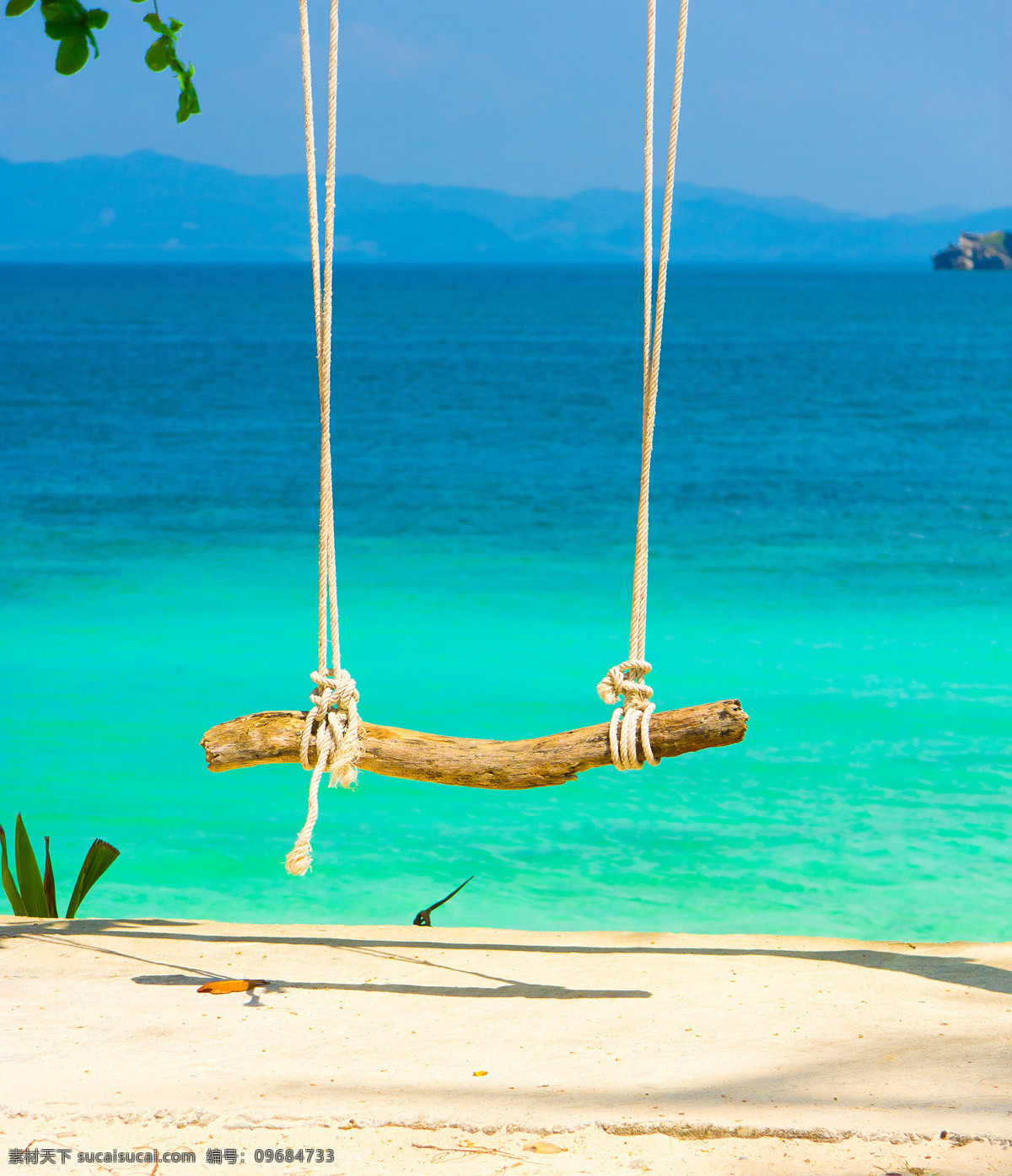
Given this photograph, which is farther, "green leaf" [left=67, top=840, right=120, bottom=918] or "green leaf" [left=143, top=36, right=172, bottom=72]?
"green leaf" [left=67, top=840, right=120, bottom=918]

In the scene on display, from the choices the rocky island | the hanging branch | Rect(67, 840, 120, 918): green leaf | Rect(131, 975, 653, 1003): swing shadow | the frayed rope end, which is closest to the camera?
the hanging branch

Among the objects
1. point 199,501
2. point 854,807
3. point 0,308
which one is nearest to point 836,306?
point 0,308

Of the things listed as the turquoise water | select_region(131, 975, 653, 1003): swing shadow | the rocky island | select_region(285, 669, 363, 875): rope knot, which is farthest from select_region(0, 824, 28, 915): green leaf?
the rocky island

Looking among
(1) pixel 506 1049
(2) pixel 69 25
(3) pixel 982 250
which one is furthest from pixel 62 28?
(3) pixel 982 250

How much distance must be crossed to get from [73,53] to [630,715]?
1971mm

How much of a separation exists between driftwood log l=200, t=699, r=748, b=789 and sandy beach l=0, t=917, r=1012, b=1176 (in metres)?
0.71

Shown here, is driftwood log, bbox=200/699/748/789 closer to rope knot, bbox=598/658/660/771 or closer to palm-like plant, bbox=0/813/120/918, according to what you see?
rope knot, bbox=598/658/660/771

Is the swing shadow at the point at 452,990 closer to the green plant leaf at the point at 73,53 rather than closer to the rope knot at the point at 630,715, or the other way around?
the rope knot at the point at 630,715

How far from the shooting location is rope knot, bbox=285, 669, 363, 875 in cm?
303

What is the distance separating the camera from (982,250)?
482 feet

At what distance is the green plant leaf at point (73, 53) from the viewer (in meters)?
2.09

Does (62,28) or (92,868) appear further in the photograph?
(92,868)

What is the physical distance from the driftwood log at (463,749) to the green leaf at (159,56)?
5.09 ft

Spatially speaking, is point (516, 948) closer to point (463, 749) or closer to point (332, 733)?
point (463, 749)
